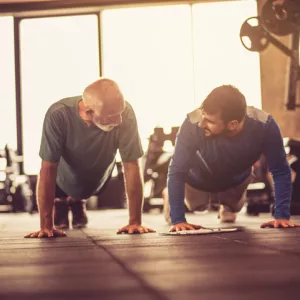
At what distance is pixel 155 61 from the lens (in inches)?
317

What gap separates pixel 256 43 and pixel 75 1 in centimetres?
401

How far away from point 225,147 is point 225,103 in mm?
455

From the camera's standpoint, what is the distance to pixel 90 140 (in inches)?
112

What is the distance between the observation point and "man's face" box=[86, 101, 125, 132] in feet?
8.42

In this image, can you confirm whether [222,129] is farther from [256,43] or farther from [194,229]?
[256,43]

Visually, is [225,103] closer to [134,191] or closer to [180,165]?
[180,165]

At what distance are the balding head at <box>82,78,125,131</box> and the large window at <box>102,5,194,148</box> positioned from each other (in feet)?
17.0

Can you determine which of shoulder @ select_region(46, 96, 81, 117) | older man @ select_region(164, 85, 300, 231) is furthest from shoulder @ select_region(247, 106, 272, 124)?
shoulder @ select_region(46, 96, 81, 117)

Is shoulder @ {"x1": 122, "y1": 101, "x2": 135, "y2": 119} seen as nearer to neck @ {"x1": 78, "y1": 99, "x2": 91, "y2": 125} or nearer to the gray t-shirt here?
the gray t-shirt

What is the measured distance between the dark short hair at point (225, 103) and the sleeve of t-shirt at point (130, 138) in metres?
0.44

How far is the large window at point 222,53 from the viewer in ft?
26.2

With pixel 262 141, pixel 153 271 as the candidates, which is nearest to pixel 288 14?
pixel 262 141

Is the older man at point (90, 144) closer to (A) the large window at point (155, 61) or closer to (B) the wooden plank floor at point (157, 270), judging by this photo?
(B) the wooden plank floor at point (157, 270)

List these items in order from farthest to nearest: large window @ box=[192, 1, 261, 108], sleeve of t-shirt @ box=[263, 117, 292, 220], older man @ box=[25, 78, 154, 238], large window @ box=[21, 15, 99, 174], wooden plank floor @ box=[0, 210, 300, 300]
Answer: large window @ box=[21, 15, 99, 174], large window @ box=[192, 1, 261, 108], sleeve of t-shirt @ box=[263, 117, 292, 220], older man @ box=[25, 78, 154, 238], wooden plank floor @ box=[0, 210, 300, 300]
